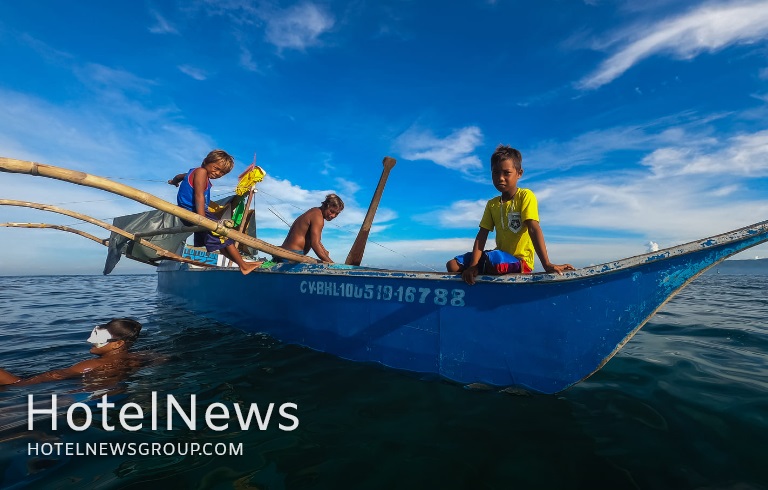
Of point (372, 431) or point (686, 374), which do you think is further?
point (686, 374)

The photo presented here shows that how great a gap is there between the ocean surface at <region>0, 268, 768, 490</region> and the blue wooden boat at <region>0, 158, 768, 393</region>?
0.27 meters

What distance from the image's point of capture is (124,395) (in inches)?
139

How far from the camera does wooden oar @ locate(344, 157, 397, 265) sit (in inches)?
246

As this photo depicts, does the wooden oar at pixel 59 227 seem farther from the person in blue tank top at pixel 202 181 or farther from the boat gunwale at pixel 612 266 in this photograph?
the boat gunwale at pixel 612 266

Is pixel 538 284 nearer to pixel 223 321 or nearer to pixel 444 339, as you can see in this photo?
pixel 444 339

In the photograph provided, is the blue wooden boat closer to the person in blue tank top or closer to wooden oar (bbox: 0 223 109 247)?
the person in blue tank top

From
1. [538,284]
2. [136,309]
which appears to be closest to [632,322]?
[538,284]

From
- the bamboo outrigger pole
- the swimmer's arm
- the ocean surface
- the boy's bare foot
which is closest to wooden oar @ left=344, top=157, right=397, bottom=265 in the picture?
the boy's bare foot

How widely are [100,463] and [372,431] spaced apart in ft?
6.29

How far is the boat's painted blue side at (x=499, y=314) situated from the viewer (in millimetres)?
2902
